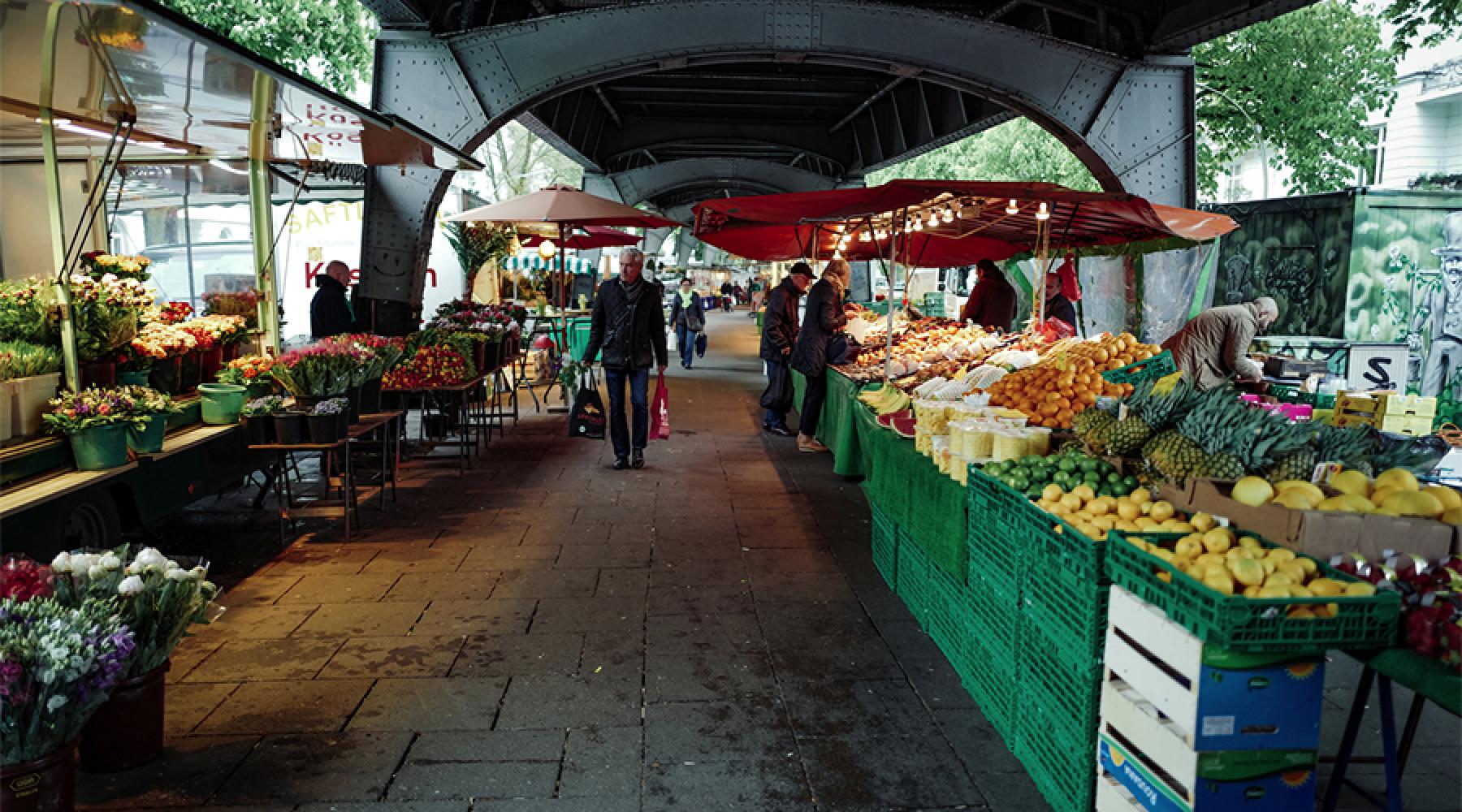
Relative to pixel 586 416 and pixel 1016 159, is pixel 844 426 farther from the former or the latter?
pixel 1016 159

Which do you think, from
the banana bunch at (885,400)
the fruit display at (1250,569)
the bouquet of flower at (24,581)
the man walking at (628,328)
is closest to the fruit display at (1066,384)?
the banana bunch at (885,400)

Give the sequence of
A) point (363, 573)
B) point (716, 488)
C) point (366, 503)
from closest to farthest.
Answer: point (363, 573) → point (366, 503) → point (716, 488)

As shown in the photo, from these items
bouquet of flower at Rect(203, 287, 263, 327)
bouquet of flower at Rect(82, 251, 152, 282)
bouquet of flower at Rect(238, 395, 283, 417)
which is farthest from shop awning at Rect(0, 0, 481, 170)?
bouquet of flower at Rect(238, 395, 283, 417)

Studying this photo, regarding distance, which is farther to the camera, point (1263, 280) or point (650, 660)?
point (1263, 280)

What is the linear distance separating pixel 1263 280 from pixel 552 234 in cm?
1182

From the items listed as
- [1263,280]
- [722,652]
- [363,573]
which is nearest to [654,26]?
[363,573]

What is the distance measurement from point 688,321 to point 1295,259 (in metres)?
11.1

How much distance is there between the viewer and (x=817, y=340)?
9.98m

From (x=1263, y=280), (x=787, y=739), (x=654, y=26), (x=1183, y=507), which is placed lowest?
(x=787, y=739)

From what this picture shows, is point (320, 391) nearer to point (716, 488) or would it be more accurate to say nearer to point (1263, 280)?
point (716, 488)

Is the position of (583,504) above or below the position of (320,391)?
below

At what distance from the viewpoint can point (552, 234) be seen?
14781mm

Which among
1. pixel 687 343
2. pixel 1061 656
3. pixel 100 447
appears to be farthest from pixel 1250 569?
pixel 687 343

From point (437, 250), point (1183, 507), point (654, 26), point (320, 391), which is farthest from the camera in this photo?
point (437, 250)
